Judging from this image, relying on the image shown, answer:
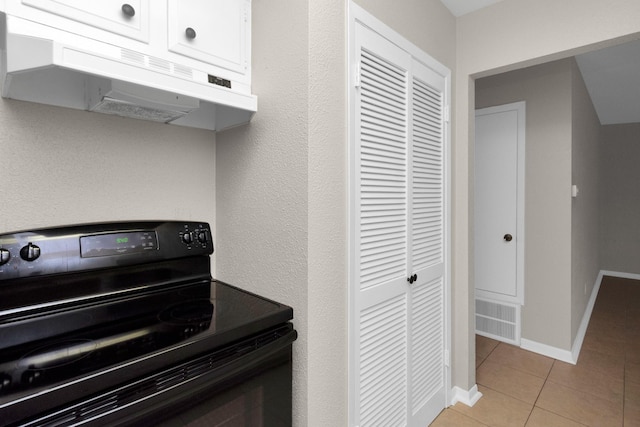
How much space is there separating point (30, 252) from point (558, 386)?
10.4 feet

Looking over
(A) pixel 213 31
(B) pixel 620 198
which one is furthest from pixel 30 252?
(B) pixel 620 198

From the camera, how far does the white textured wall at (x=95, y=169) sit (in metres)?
1.01

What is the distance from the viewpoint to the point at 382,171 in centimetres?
148

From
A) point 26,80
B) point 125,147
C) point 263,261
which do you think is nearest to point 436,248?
point 263,261

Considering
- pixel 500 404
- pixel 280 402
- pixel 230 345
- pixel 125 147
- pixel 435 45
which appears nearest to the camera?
pixel 230 345

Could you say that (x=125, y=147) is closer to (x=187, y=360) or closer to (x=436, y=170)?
(x=187, y=360)

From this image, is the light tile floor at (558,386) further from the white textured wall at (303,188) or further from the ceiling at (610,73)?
the ceiling at (610,73)

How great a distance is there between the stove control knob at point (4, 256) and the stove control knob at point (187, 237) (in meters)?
0.52

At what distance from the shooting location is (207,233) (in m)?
1.42

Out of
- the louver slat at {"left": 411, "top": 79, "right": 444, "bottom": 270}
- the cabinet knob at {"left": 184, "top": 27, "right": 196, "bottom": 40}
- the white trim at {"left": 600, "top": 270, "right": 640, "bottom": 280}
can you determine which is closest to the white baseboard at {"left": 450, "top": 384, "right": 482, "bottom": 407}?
the louver slat at {"left": 411, "top": 79, "right": 444, "bottom": 270}

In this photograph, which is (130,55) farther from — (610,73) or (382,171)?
(610,73)

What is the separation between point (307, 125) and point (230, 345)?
0.74m

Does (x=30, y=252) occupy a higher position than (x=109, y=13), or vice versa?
(x=109, y=13)

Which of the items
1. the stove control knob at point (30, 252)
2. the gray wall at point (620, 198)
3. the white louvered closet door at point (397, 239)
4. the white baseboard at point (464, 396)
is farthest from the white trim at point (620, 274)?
the stove control knob at point (30, 252)
